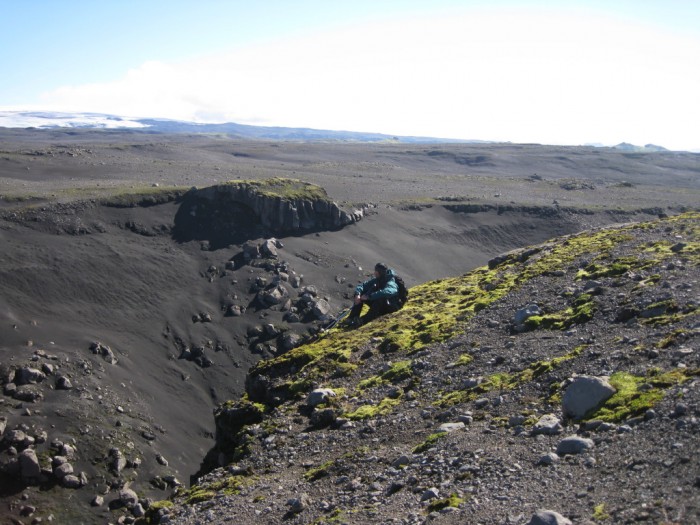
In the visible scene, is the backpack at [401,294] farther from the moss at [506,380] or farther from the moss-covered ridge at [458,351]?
the moss at [506,380]

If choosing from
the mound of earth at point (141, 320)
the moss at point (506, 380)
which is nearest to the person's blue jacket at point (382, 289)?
the mound of earth at point (141, 320)

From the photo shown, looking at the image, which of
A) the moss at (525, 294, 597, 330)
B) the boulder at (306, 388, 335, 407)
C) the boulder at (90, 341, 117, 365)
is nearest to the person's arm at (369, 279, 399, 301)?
the moss at (525, 294, 597, 330)

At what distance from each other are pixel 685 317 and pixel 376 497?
27.2 ft

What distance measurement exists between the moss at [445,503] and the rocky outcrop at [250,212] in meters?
46.5

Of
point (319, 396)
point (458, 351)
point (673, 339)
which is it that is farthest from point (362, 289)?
point (673, 339)

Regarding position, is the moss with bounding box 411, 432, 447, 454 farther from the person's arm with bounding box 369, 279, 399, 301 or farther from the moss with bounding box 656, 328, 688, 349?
the person's arm with bounding box 369, 279, 399, 301

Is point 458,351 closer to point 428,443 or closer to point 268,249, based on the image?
point 428,443

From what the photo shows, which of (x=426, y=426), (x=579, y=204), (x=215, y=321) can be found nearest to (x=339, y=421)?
(x=426, y=426)

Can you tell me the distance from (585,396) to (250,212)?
161 feet

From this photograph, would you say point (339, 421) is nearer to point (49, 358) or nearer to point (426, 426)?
point (426, 426)

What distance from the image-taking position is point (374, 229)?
2495 inches

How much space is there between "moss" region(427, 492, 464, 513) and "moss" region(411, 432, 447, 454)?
198cm

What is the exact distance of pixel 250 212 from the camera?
189 feet

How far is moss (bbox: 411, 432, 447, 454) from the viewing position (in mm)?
11391
